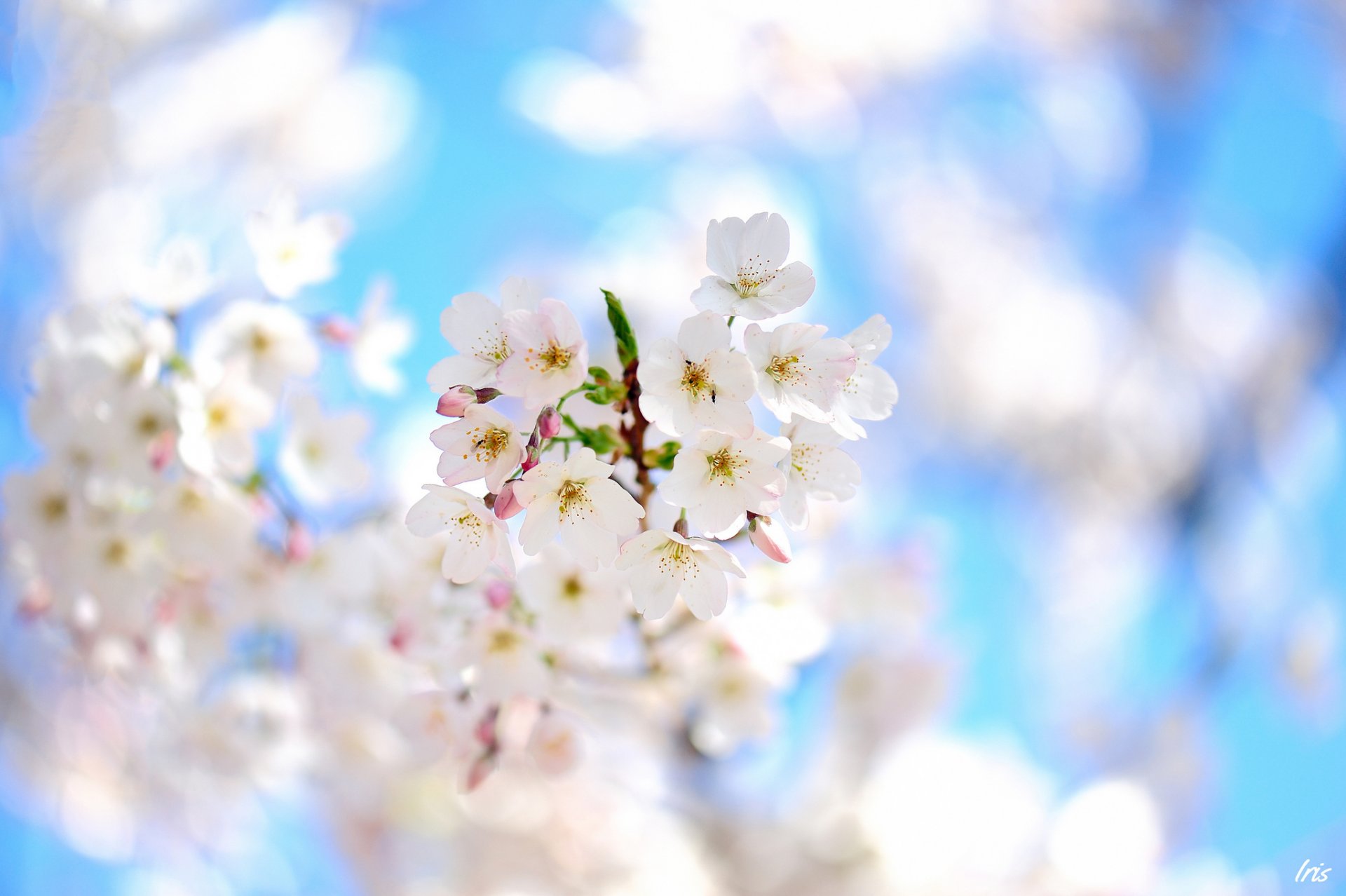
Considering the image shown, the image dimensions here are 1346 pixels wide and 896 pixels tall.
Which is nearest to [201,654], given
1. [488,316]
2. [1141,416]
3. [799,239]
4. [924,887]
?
[488,316]

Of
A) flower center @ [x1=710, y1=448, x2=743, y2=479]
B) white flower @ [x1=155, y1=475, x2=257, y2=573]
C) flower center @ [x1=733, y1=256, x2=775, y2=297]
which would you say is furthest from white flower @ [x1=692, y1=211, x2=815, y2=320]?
white flower @ [x1=155, y1=475, x2=257, y2=573]

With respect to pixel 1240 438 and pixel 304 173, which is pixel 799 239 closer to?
pixel 1240 438

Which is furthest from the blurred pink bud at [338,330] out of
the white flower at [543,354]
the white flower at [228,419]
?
the white flower at [543,354]

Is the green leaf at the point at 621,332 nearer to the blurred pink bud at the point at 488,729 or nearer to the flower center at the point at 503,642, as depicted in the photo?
the flower center at the point at 503,642

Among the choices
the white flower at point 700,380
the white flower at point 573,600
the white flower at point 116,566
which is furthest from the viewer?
the white flower at point 116,566

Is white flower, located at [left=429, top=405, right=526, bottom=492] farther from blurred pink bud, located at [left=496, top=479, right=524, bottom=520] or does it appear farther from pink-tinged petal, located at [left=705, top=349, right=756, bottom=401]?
pink-tinged petal, located at [left=705, top=349, right=756, bottom=401]

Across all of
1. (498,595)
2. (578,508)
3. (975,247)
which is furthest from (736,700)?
(975,247)

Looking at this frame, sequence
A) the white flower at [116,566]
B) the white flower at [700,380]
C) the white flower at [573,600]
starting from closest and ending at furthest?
1. the white flower at [700,380]
2. the white flower at [573,600]
3. the white flower at [116,566]
